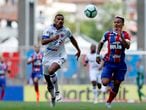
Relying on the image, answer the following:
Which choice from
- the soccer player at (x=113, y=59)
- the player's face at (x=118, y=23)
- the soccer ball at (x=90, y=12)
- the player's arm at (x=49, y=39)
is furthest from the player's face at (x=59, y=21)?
the soccer ball at (x=90, y=12)

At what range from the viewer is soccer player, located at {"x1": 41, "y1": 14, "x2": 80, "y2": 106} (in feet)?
71.2

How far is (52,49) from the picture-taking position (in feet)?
72.5

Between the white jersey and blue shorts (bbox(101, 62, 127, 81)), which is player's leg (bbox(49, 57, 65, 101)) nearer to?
the white jersey

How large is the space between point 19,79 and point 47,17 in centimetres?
11055

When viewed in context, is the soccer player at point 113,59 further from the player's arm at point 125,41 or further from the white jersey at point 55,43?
the white jersey at point 55,43

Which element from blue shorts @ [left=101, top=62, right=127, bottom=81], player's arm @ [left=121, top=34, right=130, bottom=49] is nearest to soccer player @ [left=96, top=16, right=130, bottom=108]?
blue shorts @ [left=101, top=62, right=127, bottom=81]

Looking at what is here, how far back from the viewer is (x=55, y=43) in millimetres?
22016

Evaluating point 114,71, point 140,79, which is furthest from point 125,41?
point 140,79

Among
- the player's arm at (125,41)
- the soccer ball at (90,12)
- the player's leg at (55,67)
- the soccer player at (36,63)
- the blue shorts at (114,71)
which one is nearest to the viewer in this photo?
the player's arm at (125,41)

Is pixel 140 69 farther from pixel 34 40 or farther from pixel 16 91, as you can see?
pixel 34 40

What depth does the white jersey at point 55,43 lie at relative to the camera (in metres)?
21.8

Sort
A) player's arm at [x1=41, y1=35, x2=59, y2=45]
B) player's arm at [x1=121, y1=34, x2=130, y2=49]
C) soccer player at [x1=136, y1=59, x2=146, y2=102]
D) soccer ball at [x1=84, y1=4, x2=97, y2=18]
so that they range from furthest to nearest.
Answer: soccer player at [x1=136, y1=59, x2=146, y2=102], soccer ball at [x1=84, y1=4, x2=97, y2=18], player's arm at [x1=41, y1=35, x2=59, y2=45], player's arm at [x1=121, y1=34, x2=130, y2=49]

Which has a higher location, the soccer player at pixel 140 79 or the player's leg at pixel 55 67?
the player's leg at pixel 55 67

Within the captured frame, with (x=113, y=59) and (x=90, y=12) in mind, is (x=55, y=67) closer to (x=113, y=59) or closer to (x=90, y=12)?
(x=113, y=59)
